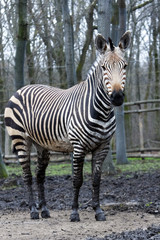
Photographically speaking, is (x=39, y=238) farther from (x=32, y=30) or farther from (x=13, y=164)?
(x=32, y=30)

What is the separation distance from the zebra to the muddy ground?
319mm

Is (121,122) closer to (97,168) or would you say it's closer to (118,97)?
(97,168)

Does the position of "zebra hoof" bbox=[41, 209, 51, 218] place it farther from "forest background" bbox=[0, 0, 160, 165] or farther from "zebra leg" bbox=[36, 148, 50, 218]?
"forest background" bbox=[0, 0, 160, 165]

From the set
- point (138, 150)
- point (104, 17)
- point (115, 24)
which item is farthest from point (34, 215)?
point (138, 150)

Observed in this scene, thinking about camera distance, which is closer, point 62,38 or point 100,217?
point 100,217

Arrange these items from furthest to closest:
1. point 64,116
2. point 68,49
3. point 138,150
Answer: point 138,150 → point 68,49 → point 64,116

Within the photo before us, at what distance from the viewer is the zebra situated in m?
5.20

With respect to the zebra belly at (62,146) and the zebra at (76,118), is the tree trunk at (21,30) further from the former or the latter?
the zebra belly at (62,146)

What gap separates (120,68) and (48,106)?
1.43 meters

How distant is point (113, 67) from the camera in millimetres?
5027

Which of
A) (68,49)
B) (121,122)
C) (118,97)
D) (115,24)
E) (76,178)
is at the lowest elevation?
(76,178)

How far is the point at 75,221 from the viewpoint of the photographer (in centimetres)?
534

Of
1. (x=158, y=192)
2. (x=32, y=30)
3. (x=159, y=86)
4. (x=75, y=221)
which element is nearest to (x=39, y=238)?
(x=75, y=221)

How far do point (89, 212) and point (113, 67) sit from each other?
7.59 feet
